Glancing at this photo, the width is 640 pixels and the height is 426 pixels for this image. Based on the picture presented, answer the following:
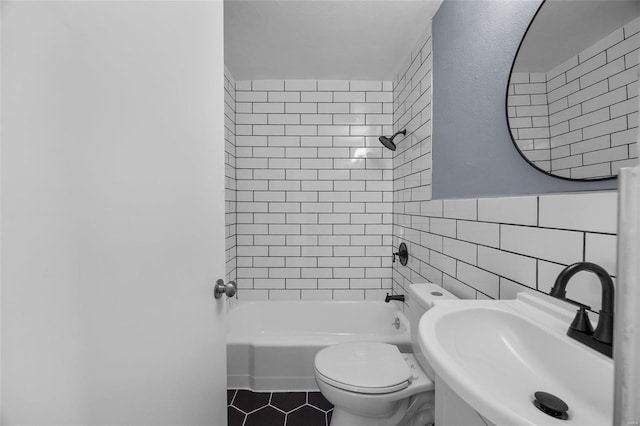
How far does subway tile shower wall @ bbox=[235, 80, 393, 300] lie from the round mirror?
1452mm

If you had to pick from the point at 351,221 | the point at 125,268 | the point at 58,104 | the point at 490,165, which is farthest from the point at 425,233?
the point at 58,104

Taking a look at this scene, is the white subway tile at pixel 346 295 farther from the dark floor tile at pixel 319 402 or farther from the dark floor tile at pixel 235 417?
the dark floor tile at pixel 235 417

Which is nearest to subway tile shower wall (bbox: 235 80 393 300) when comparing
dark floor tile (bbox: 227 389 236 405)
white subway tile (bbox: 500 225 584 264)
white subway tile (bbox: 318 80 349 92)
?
white subway tile (bbox: 318 80 349 92)

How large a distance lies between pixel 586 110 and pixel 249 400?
202 centimetres

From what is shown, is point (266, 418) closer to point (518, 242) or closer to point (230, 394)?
point (230, 394)

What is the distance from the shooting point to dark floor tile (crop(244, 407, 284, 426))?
1.54 metres

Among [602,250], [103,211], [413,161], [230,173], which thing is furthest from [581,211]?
[230,173]

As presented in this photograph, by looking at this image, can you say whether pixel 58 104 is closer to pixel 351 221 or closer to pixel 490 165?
pixel 490 165

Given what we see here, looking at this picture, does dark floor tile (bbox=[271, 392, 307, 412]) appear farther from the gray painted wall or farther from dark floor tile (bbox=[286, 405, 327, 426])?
the gray painted wall

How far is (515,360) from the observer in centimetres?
73

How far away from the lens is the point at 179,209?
2.28ft

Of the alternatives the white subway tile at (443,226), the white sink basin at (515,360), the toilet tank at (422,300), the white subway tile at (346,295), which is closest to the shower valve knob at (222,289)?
the white sink basin at (515,360)

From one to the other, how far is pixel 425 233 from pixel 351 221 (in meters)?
0.81

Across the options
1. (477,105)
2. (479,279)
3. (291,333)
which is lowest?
(291,333)
